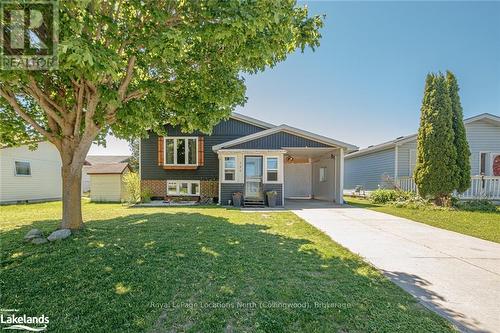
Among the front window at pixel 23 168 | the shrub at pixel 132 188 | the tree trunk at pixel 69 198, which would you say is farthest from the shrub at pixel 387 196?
the front window at pixel 23 168

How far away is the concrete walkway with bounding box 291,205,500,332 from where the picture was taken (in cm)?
243

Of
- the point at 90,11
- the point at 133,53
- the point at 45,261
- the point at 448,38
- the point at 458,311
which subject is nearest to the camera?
the point at 458,311

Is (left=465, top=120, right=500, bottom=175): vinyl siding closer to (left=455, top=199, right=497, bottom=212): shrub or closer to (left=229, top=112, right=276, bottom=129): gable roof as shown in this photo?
(left=455, top=199, right=497, bottom=212): shrub

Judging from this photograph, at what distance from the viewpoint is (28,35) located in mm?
4328

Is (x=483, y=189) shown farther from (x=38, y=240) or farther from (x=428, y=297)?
(x=38, y=240)

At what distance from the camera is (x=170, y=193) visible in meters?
14.0

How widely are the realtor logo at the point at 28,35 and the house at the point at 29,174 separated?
12735 millimetres

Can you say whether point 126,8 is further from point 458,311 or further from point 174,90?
point 458,311

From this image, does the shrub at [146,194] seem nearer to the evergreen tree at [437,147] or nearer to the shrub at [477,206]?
the evergreen tree at [437,147]

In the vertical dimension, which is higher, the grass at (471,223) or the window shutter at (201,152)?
the window shutter at (201,152)

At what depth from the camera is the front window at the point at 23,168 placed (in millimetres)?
14453

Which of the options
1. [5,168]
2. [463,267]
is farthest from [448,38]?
[5,168]

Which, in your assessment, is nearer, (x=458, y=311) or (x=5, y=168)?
(x=458, y=311)

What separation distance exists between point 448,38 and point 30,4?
14560 mm
